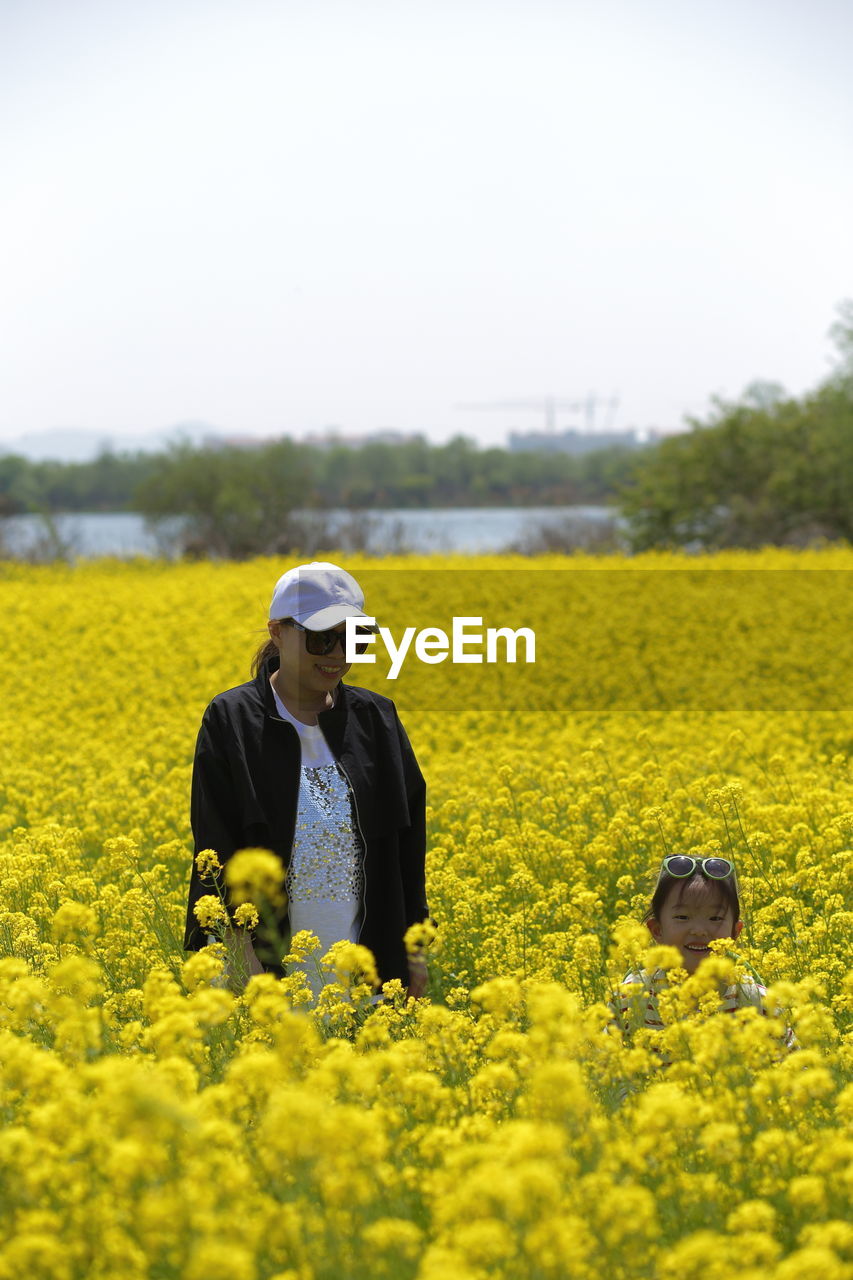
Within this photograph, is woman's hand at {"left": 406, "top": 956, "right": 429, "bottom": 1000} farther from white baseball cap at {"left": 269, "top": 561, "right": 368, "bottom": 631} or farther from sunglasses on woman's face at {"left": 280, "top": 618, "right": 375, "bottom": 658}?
white baseball cap at {"left": 269, "top": 561, "right": 368, "bottom": 631}

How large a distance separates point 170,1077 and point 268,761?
Answer: 1689mm

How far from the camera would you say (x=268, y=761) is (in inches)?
167

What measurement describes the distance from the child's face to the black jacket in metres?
0.82

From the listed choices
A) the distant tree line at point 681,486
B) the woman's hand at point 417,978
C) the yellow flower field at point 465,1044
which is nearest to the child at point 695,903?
the yellow flower field at point 465,1044

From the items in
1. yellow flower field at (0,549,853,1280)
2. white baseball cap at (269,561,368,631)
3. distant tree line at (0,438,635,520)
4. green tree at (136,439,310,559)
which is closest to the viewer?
yellow flower field at (0,549,853,1280)

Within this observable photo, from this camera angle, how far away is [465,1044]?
3.79 m

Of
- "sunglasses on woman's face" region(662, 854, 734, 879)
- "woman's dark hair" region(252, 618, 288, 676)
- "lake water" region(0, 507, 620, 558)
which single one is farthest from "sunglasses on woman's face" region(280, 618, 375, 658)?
"lake water" region(0, 507, 620, 558)

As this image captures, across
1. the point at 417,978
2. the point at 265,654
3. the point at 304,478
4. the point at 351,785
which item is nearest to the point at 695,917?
the point at 417,978

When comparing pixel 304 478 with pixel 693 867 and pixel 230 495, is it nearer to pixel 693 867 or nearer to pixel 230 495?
pixel 230 495

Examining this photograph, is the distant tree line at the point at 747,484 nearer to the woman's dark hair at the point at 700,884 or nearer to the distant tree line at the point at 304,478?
the distant tree line at the point at 304,478

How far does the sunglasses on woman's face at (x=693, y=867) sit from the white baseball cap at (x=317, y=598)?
1.25 m

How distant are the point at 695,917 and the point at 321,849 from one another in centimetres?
119

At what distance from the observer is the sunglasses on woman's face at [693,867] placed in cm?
428

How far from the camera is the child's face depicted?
14.1 feet
